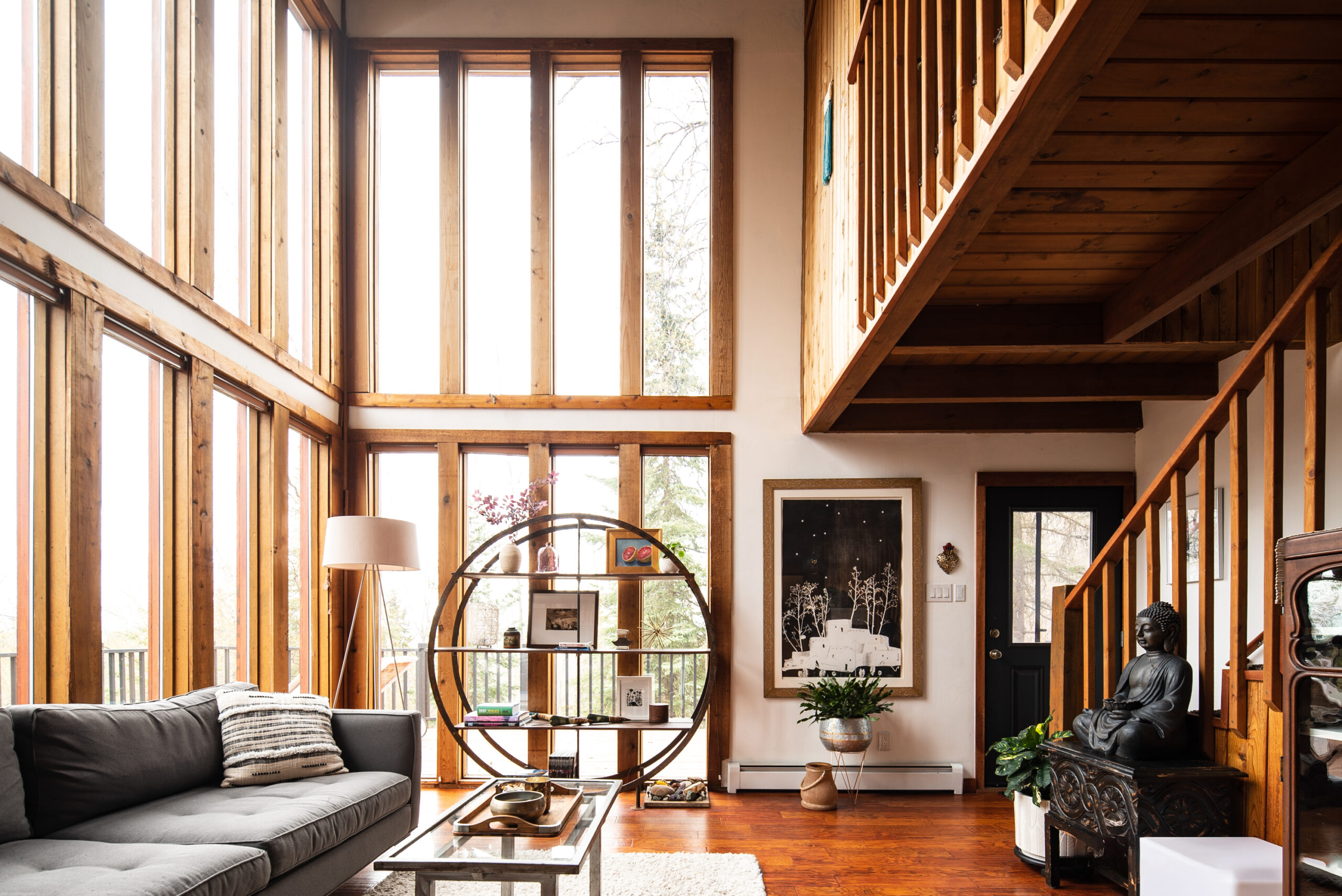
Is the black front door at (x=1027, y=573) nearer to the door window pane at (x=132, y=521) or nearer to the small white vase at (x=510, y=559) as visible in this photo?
the small white vase at (x=510, y=559)

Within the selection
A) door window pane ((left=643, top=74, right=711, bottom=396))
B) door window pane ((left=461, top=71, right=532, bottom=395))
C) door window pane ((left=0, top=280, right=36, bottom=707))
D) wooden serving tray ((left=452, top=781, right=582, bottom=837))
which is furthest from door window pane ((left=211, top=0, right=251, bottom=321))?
wooden serving tray ((left=452, top=781, right=582, bottom=837))

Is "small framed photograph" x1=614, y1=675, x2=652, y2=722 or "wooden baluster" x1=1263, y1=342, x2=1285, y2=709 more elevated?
"wooden baluster" x1=1263, y1=342, x2=1285, y2=709

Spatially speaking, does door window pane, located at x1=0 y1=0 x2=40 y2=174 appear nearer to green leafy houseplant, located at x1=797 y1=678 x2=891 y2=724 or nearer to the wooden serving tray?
the wooden serving tray

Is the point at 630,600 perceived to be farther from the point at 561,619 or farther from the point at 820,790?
the point at 820,790

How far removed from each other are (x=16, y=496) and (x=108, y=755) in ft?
2.84

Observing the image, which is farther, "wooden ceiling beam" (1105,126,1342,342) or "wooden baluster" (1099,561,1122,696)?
"wooden baluster" (1099,561,1122,696)

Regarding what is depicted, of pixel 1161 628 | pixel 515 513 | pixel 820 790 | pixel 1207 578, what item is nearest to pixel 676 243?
pixel 515 513

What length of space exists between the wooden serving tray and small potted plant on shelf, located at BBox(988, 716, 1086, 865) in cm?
199

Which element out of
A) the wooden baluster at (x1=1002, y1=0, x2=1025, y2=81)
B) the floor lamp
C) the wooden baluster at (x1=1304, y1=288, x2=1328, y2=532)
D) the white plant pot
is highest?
the wooden baluster at (x1=1002, y1=0, x2=1025, y2=81)

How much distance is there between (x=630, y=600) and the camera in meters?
5.94

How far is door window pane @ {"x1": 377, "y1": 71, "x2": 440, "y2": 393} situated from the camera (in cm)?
613

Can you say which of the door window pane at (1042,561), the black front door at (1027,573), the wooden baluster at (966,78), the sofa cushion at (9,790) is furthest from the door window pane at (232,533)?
the door window pane at (1042,561)

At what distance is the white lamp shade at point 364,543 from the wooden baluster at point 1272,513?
3.78 metres

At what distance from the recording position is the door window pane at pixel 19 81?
9.93 feet
